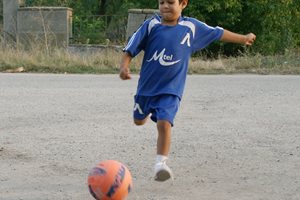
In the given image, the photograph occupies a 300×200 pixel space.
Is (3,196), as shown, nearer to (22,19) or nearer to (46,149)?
(46,149)

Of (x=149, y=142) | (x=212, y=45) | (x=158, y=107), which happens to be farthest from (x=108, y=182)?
(x=212, y=45)

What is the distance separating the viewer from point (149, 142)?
691cm

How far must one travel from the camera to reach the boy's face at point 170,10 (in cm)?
509

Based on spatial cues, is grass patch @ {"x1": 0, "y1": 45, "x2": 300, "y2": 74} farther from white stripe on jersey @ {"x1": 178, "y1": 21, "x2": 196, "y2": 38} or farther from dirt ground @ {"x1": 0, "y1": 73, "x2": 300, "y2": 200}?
white stripe on jersey @ {"x1": 178, "y1": 21, "x2": 196, "y2": 38}

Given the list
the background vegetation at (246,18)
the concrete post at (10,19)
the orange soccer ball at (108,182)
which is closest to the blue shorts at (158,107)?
the orange soccer ball at (108,182)

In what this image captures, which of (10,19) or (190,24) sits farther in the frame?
(10,19)

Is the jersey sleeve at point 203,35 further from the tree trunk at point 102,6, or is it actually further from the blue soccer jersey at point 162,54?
the tree trunk at point 102,6

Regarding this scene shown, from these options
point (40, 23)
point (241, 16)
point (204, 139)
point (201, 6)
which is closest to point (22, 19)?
point (40, 23)

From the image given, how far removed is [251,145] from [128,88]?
515cm

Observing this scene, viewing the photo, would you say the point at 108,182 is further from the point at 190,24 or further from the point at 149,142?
the point at 149,142

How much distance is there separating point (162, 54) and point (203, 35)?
20.1 inches

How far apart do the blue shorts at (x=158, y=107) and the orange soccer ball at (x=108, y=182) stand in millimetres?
896

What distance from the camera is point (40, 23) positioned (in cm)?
2083

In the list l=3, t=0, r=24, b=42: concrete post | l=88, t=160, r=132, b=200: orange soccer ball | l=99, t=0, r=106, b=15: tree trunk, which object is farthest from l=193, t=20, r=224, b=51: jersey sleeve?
l=99, t=0, r=106, b=15: tree trunk
